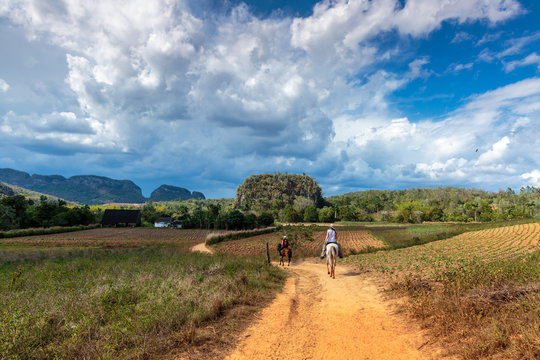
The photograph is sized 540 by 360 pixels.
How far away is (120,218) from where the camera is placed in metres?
93.2

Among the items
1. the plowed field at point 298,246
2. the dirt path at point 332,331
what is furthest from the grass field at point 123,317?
the plowed field at point 298,246

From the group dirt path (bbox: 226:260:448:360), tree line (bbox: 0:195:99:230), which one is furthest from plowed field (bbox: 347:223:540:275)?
tree line (bbox: 0:195:99:230)

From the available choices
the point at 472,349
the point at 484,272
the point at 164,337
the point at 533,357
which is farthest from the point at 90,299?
the point at 484,272

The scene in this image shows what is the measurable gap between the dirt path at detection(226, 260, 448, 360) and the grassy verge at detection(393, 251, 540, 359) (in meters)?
0.60

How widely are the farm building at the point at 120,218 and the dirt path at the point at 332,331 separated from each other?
314ft

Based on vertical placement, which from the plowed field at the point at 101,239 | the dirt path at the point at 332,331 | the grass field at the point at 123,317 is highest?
the grass field at the point at 123,317

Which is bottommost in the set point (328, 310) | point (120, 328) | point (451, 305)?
point (328, 310)

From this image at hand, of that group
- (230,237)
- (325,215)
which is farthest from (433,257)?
(325,215)

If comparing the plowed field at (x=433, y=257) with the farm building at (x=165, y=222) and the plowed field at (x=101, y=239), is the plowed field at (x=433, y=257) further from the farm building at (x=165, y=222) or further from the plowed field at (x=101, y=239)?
the farm building at (x=165, y=222)

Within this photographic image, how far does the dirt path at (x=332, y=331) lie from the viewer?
6.16 m

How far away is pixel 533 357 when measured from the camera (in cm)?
433

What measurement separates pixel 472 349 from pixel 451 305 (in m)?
1.83

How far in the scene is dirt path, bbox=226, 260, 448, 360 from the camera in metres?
6.16

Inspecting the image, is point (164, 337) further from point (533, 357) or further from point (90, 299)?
point (533, 357)
